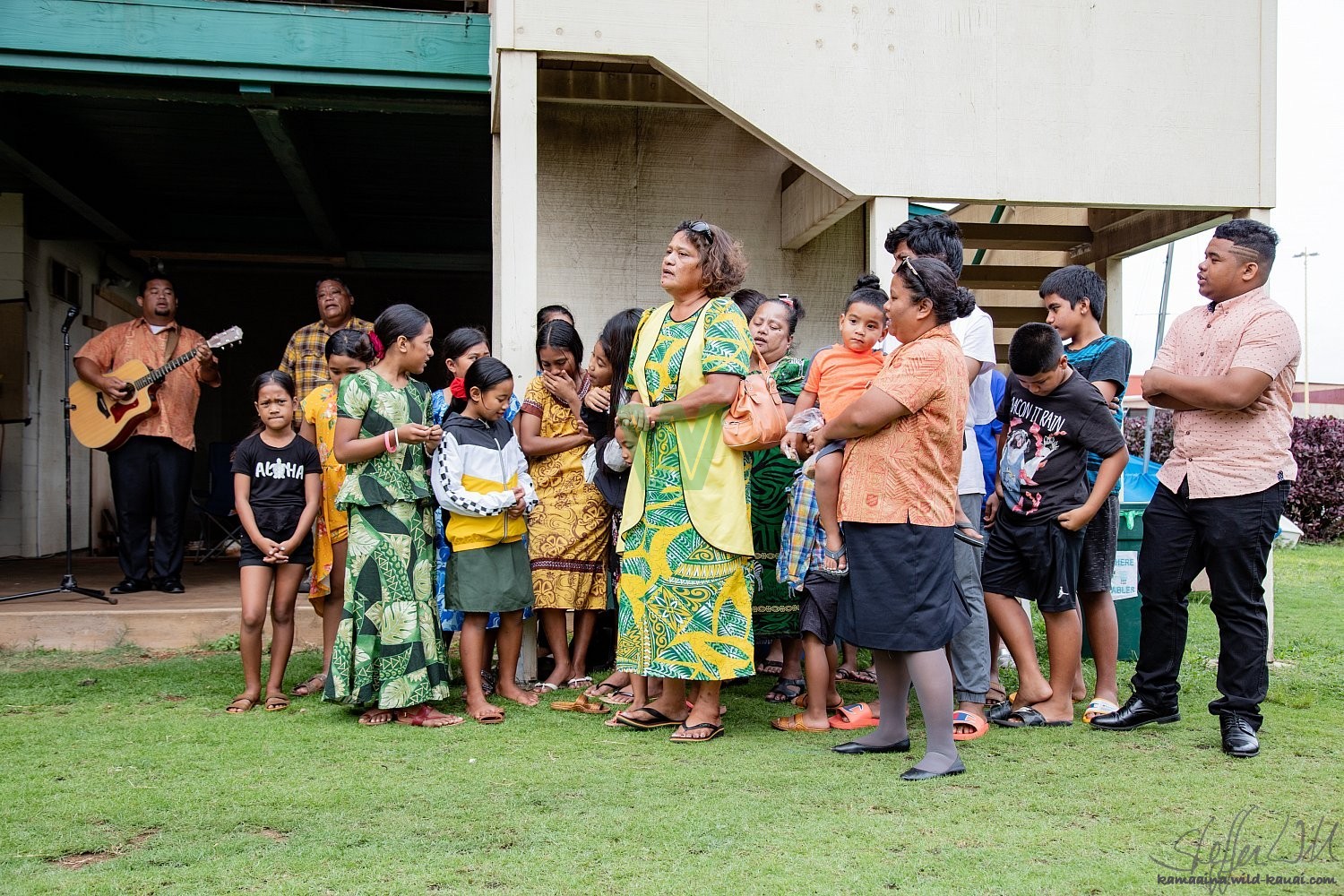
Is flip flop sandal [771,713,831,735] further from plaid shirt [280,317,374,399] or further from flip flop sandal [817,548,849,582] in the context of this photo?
plaid shirt [280,317,374,399]

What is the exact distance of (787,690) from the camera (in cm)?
465

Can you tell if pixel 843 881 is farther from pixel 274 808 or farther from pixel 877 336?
pixel 877 336

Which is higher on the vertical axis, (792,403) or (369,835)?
(792,403)

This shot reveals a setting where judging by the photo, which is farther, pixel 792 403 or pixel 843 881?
pixel 792 403

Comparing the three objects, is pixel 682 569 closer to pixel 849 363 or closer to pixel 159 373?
pixel 849 363

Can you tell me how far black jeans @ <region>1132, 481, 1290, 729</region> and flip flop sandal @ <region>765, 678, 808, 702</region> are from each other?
141 cm

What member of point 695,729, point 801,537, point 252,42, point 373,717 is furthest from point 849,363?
point 252,42

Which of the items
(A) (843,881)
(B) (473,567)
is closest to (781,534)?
(B) (473,567)

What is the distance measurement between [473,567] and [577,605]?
663 millimetres

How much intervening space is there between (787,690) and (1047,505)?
1365mm

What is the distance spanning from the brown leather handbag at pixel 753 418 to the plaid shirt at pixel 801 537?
1.38 feet

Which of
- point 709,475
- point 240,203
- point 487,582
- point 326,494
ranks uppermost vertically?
point 240,203

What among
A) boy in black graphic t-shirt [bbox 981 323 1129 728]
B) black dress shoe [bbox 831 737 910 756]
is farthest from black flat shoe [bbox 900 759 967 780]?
boy in black graphic t-shirt [bbox 981 323 1129 728]

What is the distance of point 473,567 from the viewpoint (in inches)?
172
